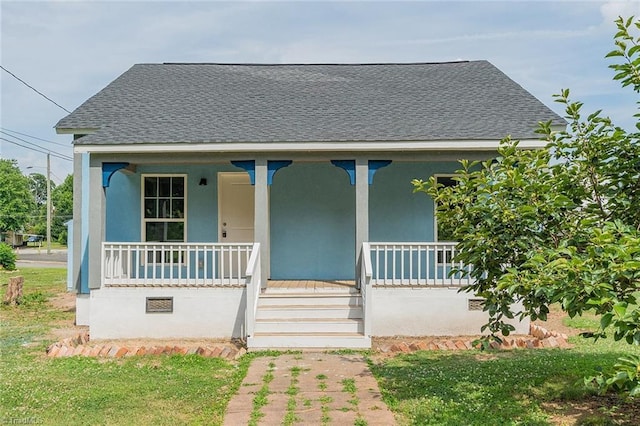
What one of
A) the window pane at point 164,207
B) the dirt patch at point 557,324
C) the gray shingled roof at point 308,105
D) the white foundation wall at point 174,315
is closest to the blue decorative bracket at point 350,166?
the gray shingled roof at point 308,105

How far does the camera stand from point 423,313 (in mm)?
8242

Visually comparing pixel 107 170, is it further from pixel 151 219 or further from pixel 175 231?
pixel 175 231

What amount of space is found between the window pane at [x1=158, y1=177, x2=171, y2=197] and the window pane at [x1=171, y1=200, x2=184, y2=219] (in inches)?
9.2

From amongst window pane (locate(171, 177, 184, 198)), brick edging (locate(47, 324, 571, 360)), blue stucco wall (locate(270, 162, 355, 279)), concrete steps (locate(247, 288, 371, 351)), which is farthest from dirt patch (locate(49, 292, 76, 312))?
concrete steps (locate(247, 288, 371, 351))

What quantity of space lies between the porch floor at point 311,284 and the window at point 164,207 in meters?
2.32

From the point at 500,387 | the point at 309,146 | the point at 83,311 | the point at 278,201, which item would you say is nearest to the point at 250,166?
the point at 309,146

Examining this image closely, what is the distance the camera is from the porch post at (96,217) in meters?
8.42

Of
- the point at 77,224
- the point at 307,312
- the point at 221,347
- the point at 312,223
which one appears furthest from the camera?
the point at 312,223

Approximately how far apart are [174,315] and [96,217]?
219 cm

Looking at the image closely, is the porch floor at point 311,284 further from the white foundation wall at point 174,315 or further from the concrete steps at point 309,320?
the white foundation wall at point 174,315

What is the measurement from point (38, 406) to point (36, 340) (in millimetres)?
3894

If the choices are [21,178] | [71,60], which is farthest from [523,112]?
[21,178]

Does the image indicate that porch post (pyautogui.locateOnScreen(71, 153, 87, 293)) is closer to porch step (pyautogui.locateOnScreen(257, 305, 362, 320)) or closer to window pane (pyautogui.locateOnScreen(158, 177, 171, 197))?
window pane (pyautogui.locateOnScreen(158, 177, 171, 197))

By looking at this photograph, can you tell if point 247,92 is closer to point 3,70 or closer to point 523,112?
point 523,112
